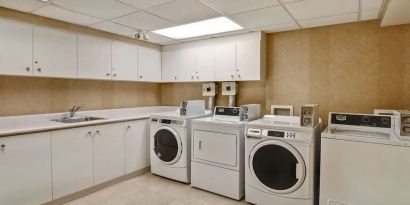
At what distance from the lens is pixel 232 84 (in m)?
3.89

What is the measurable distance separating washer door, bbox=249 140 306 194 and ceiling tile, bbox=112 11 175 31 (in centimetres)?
201

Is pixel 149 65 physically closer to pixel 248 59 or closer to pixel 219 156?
pixel 248 59

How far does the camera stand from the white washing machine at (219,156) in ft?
9.40

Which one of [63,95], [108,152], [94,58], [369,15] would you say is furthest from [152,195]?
[369,15]

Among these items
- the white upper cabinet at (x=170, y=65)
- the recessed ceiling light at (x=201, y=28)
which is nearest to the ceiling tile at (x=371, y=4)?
the recessed ceiling light at (x=201, y=28)

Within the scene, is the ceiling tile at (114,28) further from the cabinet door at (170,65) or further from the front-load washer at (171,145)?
the front-load washer at (171,145)

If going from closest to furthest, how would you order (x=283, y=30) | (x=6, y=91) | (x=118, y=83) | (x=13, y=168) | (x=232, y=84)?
(x=13, y=168) → (x=6, y=91) → (x=283, y=30) → (x=232, y=84) → (x=118, y=83)

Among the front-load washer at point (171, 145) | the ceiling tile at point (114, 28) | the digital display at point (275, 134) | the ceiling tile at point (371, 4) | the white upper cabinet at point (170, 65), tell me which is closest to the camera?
the ceiling tile at point (371, 4)

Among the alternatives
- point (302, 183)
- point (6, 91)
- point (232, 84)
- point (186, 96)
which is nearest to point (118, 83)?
point (186, 96)

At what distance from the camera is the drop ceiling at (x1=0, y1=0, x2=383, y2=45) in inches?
95.9

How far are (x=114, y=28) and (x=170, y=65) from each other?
1277mm

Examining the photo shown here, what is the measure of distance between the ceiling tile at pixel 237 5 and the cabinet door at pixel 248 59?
2.98ft

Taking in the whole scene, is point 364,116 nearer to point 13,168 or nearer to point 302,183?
point 302,183

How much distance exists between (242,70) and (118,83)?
7.32ft
